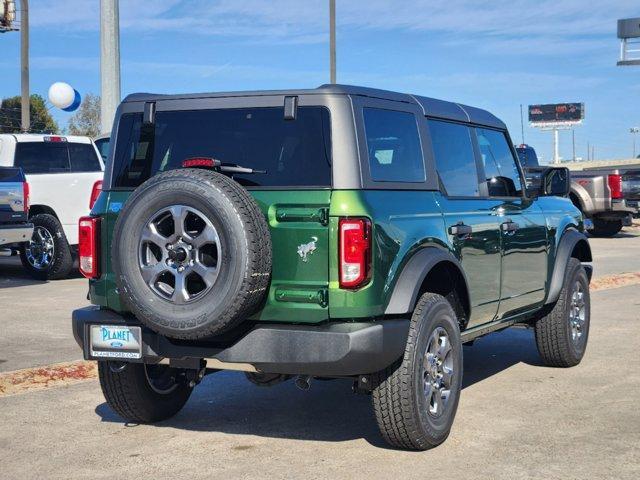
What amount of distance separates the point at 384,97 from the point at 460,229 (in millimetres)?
949

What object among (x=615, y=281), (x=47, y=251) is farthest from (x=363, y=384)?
(x=47, y=251)

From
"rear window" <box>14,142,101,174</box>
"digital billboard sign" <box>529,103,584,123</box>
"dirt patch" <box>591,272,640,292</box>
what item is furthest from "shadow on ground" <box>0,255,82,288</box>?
"digital billboard sign" <box>529,103,584,123</box>

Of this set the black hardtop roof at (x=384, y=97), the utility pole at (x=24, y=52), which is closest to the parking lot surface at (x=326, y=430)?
the black hardtop roof at (x=384, y=97)

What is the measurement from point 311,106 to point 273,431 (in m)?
1.97

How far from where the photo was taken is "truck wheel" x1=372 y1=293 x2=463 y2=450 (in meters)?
5.24

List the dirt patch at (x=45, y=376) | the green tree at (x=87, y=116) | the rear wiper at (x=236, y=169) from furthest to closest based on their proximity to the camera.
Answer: the green tree at (x=87, y=116)
the dirt patch at (x=45, y=376)
the rear wiper at (x=236, y=169)

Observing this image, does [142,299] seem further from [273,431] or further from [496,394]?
[496,394]

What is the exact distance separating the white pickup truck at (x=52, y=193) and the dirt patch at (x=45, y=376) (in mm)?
6696

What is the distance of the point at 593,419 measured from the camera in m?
6.12

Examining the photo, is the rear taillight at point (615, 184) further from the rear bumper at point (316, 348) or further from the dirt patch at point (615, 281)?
the rear bumper at point (316, 348)

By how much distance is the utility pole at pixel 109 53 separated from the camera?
16000 mm

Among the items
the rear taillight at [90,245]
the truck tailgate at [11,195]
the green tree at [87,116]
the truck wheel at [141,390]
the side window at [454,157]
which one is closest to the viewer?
the rear taillight at [90,245]

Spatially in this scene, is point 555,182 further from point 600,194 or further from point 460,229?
point 600,194

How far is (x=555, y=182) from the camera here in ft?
25.2
